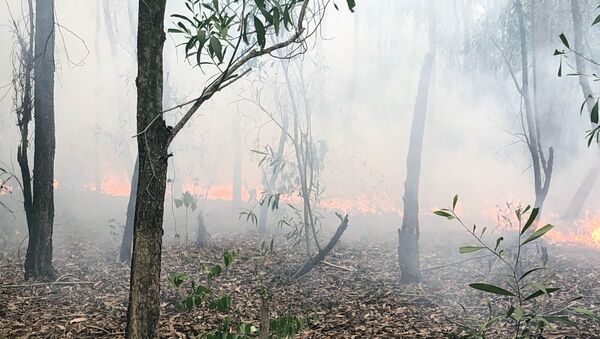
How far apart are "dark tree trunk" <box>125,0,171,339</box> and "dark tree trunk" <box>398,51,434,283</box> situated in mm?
4158

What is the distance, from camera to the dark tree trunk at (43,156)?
5.71 m

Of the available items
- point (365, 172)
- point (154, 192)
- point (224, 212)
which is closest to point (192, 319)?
point (154, 192)

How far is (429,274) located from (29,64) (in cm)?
586

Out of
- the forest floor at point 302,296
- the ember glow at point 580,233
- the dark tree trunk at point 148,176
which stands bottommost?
the forest floor at point 302,296

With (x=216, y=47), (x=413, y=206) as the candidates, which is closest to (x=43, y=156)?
(x=216, y=47)

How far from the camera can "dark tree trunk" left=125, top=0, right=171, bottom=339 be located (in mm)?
2875

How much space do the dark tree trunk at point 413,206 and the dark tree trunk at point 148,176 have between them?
4.16 meters

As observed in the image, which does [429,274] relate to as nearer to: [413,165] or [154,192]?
[413,165]

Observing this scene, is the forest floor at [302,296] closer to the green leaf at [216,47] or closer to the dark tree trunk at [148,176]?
the dark tree trunk at [148,176]

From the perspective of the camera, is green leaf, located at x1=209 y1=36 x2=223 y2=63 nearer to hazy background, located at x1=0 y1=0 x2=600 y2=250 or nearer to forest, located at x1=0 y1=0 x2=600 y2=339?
forest, located at x1=0 y1=0 x2=600 y2=339

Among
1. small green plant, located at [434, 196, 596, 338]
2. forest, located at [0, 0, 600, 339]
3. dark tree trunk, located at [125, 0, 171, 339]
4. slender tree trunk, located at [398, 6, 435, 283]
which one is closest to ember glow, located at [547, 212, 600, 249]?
forest, located at [0, 0, 600, 339]

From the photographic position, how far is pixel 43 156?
19.0 feet

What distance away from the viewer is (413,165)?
6.93 metres

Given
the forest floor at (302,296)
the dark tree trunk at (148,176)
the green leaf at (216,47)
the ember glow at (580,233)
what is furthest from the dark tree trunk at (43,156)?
the ember glow at (580,233)
